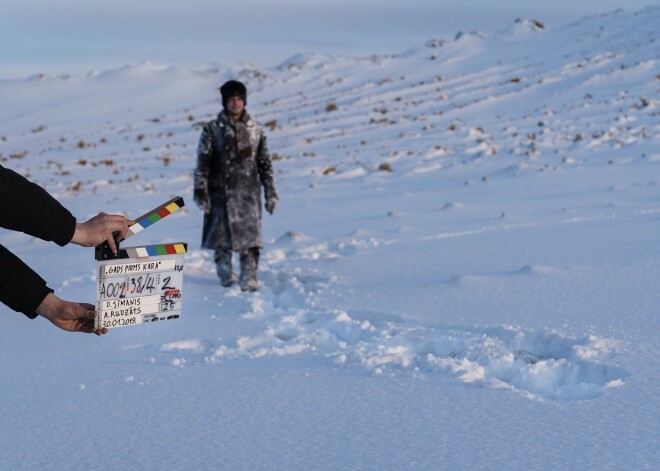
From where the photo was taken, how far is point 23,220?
2127 mm

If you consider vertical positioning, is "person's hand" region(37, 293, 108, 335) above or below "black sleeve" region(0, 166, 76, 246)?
below

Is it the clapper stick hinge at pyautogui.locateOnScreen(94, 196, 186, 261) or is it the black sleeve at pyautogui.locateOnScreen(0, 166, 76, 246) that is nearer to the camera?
the black sleeve at pyautogui.locateOnScreen(0, 166, 76, 246)

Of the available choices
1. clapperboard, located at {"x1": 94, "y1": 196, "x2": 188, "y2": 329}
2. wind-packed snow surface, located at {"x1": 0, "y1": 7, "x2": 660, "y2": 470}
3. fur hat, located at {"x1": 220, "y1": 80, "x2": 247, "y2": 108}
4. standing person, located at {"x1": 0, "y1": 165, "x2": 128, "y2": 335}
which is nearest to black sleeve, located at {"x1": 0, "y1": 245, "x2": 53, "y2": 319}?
standing person, located at {"x1": 0, "y1": 165, "x2": 128, "y2": 335}

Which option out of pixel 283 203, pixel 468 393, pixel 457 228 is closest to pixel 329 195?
pixel 283 203

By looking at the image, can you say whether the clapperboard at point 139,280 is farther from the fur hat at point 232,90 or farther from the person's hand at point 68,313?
the fur hat at point 232,90

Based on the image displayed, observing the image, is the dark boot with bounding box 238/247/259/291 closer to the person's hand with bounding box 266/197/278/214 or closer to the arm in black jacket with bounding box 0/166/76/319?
the person's hand with bounding box 266/197/278/214

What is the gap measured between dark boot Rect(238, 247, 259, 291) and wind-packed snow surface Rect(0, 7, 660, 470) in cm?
11

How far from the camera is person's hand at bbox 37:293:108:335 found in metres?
2.47

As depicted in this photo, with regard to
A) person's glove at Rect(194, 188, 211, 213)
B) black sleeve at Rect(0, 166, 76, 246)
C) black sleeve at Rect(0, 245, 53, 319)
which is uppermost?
black sleeve at Rect(0, 166, 76, 246)

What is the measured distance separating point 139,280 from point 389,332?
2123 millimetres

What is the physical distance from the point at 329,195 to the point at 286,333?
6553mm

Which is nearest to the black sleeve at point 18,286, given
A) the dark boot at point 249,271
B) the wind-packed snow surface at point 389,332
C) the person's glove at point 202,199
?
the wind-packed snow surface at point 389,332

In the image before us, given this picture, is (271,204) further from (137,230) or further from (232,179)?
(137,230)

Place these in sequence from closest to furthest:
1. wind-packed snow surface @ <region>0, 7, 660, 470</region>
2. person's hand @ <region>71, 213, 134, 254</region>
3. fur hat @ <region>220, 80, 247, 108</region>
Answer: person's hand @ <region>71, 213, 134, 254</region>
wind-packed snow surface @ <region>0, 7, 660, 470</region>
fur hat @ <region>220, 80, 247, 108</region>
